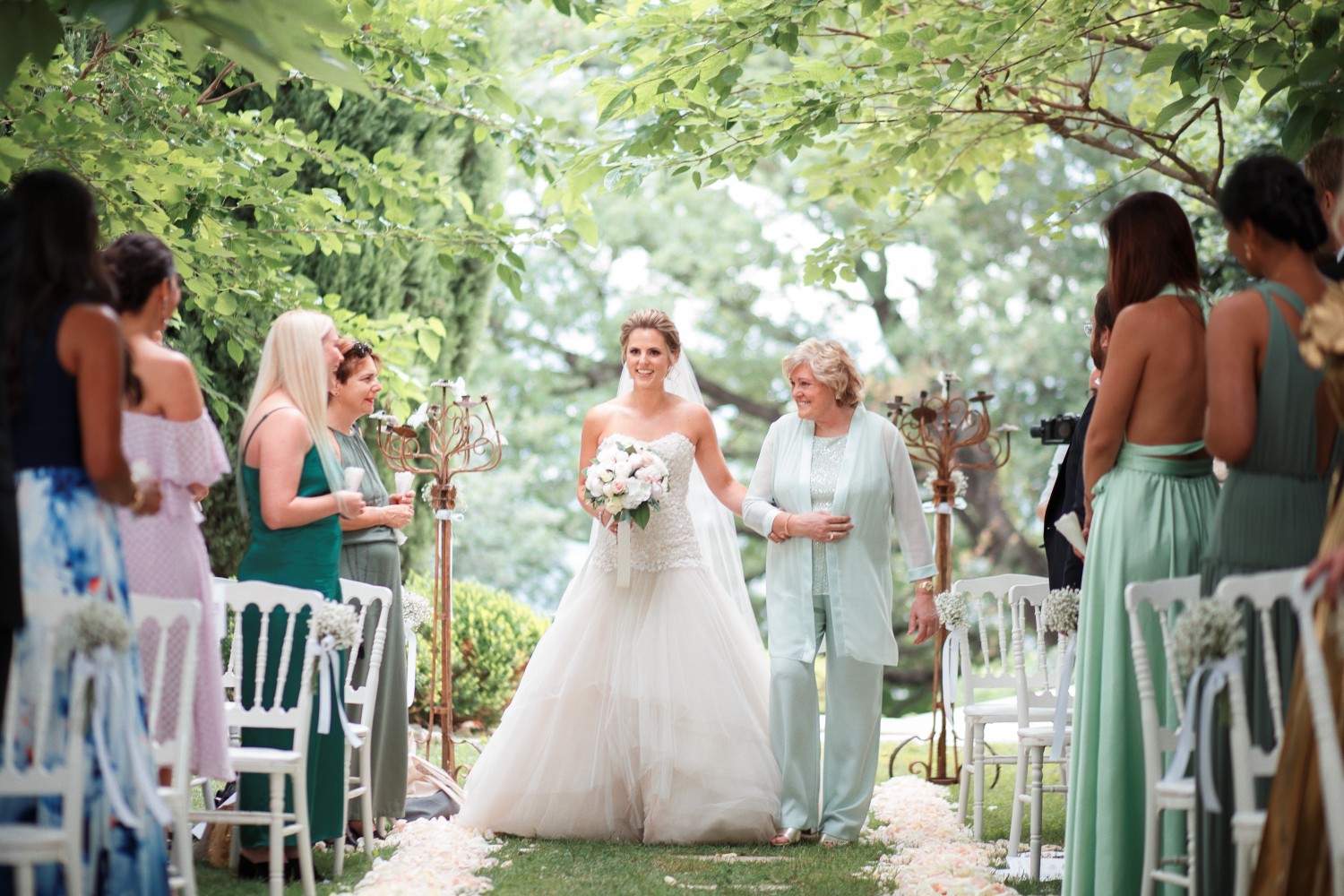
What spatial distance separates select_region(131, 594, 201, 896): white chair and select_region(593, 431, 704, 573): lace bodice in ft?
8.19

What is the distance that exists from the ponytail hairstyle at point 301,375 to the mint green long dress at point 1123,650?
2684mm

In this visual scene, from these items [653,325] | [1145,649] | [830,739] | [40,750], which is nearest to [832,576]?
[830,739]

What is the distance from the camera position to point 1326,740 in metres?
2.51

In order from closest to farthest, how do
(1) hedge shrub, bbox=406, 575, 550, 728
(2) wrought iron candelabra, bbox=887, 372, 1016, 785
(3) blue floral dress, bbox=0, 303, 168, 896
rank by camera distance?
1. (3) blue floral dress, bbox=0, 303, 168, 896
2. (2) wrought iron candelabra, bbox=887, 372, 1016, 785
3. (1) hedge shrub, bbox=406, 575, 550, 728

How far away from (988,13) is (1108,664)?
3134 mm

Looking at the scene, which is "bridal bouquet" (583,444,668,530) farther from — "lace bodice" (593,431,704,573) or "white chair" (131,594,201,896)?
"white chair" (131,594,201,896)

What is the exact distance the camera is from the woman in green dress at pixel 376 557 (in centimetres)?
567

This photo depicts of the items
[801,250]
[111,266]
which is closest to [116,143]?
[111,266]

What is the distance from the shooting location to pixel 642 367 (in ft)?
20.2

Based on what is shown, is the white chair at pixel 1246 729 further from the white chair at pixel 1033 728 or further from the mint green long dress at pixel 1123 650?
the white chair at pixel 1033 728

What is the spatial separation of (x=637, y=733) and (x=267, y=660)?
5.45 feet

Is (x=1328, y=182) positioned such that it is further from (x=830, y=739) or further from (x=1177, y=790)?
(x=830, y=739)

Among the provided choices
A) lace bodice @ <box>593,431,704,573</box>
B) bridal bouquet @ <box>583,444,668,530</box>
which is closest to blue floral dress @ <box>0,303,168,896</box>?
bridal bouquet @ <box>583,444,668,530</box>

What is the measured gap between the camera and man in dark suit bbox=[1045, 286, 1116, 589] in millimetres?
5039
